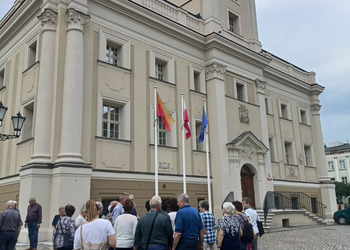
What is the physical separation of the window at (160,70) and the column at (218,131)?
10.4 ft

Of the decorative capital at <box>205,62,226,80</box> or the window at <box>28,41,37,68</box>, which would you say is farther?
the decorative capital at <box>205,62,226,80</box>

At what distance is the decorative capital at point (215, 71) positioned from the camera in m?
21.2

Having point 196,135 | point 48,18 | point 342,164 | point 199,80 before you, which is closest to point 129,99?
point 48,18

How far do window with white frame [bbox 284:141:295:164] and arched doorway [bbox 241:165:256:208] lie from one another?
6.33 metres

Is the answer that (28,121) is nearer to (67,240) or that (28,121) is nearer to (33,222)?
(33,222)

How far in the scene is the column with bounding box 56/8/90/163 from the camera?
46.3 ft

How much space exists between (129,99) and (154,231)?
12001 millimetres

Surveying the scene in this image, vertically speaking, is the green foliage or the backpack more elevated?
the green foliage

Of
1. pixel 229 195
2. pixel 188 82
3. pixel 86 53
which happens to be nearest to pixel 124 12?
pixel 86 53

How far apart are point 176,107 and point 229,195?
5755 millimetres

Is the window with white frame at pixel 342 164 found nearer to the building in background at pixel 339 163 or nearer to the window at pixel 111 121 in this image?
the building in background at pixel 339 163

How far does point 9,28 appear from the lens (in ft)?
61.4

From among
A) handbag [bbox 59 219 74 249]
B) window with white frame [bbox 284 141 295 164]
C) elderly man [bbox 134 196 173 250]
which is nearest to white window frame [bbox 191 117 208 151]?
window with white frame [bbox 284 141 295 164]

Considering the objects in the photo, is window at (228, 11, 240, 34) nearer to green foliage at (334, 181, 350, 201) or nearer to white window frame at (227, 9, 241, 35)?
white window frame at (227, 9, 241, 35)
